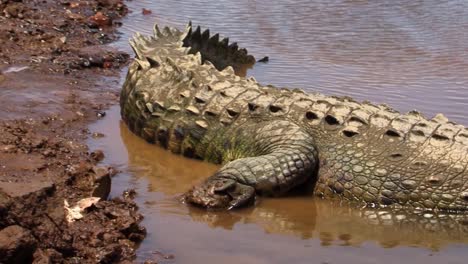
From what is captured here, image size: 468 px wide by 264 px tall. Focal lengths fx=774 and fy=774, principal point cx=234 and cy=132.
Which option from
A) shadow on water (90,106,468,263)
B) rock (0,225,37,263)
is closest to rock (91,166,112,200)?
shadow on water (90,106,468,263)

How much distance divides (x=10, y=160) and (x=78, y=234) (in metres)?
1.37

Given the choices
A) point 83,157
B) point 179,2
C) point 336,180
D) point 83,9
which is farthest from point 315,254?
point 179,2

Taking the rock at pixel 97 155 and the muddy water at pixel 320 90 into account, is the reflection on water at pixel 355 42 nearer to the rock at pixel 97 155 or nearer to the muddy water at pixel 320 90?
the muddy water at pixel 320 90

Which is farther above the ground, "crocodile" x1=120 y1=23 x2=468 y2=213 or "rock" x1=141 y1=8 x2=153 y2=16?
"crocodile" x1=120 y1=23 x2=468 y2=213

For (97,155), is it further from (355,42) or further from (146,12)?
(146,12)

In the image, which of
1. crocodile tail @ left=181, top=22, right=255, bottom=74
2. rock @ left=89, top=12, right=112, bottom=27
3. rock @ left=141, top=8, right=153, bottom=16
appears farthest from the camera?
rock @ left=141, top=8, right=153, bottom=16

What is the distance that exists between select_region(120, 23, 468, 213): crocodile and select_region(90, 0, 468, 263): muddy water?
0.41 ft

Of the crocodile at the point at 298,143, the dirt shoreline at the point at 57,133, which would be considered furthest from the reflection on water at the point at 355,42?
the crocodile at the point at 298,143

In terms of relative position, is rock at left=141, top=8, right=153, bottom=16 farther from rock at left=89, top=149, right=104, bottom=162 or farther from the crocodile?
rock at left=89, top=149, right=104, bottom=162

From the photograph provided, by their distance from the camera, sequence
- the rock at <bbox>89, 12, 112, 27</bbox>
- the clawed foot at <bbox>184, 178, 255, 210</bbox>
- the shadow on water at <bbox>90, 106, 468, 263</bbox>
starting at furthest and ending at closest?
the rock at <bbox>89, 12, 112, 27</bbox>
the clawed foot at <bbox>184, 178, 255, 210</bbox>
the shadow on water at <bbox>90, 106, 468, 263</bbox>

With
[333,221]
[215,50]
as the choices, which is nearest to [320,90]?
[215,50]

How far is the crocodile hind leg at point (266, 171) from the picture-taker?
16.2 ft

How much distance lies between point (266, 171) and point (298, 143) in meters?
0.32

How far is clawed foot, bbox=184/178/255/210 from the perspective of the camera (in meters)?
4.91
